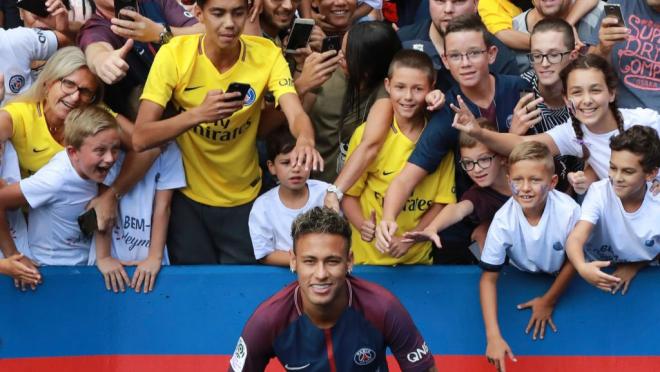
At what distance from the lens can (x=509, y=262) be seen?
6871 millimetres

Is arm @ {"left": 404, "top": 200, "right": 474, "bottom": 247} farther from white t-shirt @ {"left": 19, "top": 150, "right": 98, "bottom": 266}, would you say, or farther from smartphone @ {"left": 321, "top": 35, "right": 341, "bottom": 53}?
white t-shirt @ {"left": 19, "top": 150, "right": 98, "bottom": 266}

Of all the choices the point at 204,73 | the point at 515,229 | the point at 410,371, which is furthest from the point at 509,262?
the point at 204,73

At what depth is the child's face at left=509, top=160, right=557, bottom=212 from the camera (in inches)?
250

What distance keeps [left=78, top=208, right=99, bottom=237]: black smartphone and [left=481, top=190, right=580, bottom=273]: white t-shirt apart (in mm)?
2054

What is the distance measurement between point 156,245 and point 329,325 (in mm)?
1515

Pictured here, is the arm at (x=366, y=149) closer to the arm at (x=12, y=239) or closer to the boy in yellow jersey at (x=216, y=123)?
the boy in yellow jersey at (x=216, y=123)

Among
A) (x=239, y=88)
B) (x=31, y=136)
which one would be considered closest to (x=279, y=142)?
(x=239, y=88)

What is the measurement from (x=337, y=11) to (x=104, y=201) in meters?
1.84

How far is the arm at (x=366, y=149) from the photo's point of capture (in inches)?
270

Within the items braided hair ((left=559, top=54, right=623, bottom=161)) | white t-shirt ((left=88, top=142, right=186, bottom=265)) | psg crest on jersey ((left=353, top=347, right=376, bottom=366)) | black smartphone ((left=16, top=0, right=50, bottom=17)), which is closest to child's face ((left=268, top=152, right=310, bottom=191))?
white t-shirt ((left=88, top=142, right=186, bottom=265))

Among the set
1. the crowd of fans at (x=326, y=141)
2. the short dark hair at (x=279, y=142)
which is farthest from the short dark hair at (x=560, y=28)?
the short dark hair at (x=279, y=142)

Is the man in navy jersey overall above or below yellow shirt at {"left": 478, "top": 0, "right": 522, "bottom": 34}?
below

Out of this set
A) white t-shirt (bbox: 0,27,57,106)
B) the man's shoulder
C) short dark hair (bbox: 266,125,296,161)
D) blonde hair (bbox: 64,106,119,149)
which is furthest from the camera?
the man's shoulder

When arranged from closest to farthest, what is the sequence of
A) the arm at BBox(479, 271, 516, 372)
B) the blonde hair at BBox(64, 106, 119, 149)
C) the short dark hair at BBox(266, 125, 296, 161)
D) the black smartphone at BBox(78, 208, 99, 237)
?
the arm at BBox(479, 271, 516, 372)
the blonde hair at BBox(64, 106, 119, 149)
the black smartphone at BBox(78, 208, 99, 237)
the short dark hair at BBox(266, 125, 296, 161)
